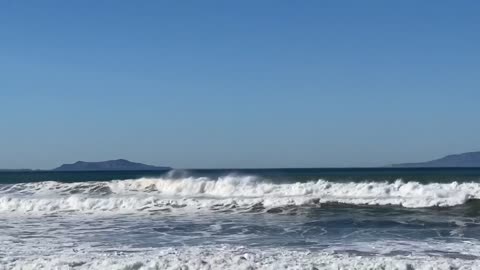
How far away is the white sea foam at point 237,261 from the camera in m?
11.5

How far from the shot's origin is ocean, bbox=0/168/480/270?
12.3 m

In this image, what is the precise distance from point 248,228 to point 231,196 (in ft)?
37.1

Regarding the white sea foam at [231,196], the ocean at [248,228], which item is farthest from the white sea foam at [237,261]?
the white sea foam at [231,196]

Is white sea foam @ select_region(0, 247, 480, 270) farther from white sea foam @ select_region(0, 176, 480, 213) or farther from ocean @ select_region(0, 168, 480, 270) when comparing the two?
white sea foam @ select_region(0, 176, 480, 213)

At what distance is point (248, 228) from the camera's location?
17.9m

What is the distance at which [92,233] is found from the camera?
17.6 m

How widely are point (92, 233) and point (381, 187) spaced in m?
14.8

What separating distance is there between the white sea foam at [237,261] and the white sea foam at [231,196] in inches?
440

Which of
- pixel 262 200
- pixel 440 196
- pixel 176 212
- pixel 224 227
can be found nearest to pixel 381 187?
pixel 440 196

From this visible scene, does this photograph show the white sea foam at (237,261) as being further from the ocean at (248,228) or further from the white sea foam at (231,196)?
the white sea foam at (231,196)

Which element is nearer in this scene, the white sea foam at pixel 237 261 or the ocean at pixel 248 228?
the white sea foam at pixel 237 261

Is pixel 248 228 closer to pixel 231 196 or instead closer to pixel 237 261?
pixel 237 261

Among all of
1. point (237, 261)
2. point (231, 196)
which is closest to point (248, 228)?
point (237, 261)

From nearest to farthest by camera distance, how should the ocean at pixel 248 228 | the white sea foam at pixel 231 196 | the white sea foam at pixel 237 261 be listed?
1. the white sea foam at pixel 237 261
2. the ocean at pixel 248 228
3. the white sea foam at pixel 231 196
